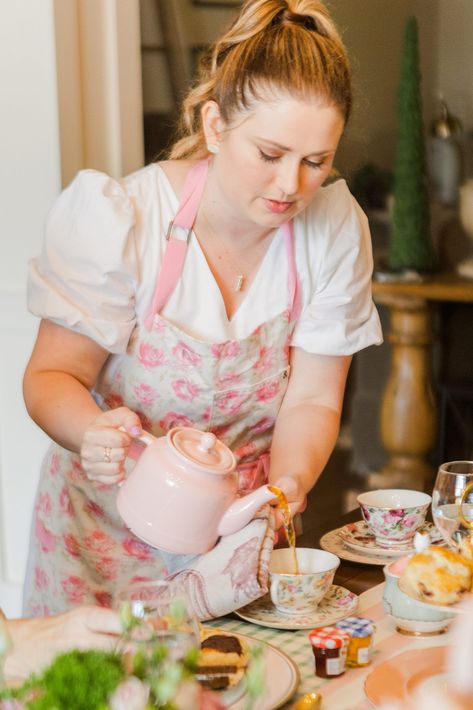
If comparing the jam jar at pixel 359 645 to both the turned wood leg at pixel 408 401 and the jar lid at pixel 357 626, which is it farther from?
the turned wood leg at pixel 408 401

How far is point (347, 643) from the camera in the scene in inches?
43.4

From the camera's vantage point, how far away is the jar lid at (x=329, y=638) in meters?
1.09

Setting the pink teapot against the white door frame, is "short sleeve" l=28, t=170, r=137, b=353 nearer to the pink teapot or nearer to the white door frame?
the pink teapot

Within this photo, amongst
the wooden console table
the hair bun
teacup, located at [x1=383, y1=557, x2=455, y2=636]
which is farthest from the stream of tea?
the wooden console table

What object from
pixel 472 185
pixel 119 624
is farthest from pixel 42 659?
pixel 472 185

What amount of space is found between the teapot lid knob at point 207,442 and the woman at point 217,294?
19 cm

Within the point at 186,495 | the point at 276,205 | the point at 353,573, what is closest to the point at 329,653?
the point at 186,495

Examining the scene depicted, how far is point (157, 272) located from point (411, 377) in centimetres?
148

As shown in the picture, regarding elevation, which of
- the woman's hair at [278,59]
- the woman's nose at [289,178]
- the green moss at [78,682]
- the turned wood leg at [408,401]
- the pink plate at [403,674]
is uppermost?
the woman's hair at [278,59]

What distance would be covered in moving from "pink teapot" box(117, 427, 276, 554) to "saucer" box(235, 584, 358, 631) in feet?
0.33

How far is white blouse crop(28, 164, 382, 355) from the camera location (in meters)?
1.49

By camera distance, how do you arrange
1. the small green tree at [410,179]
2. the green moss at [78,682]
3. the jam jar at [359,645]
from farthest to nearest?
1. the small green tree at [410,179]
2. the jam jar at [359,645]
3. the green moss at [78,682]

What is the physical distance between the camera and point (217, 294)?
62.1 inches

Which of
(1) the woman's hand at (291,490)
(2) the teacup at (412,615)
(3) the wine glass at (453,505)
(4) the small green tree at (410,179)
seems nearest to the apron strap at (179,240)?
(1) the woman's hand at (291,490)
